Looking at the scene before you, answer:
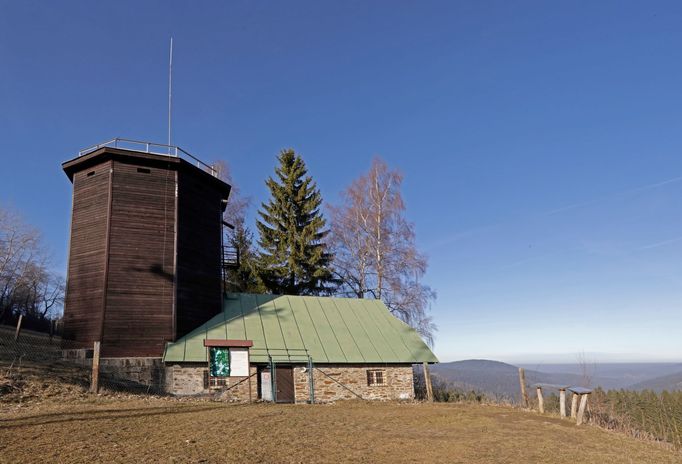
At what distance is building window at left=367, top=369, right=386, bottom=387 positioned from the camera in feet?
72.8

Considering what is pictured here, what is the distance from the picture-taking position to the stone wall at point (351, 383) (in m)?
20.8

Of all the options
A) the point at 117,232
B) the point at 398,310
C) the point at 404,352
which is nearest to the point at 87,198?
the point at 117,232

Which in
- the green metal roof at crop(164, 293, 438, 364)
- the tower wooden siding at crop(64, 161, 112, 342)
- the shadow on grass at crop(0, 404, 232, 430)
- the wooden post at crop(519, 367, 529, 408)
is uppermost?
the tower wooden siding at crop(64, 161, 112, 342)

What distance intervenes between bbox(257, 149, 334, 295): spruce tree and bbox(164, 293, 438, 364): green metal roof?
24.9ft

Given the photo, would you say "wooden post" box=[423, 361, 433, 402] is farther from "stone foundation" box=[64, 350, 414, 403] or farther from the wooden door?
the wooden door

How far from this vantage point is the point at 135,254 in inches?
808

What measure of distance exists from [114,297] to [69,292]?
267 centimetres

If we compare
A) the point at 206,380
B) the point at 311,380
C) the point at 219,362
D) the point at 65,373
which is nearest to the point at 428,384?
the point at 311,380

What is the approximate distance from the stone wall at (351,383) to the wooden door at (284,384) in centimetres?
22

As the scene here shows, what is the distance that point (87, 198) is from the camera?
21.5m

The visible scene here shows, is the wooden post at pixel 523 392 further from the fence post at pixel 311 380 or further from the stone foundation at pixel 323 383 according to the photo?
the fence post at pixel 311 380

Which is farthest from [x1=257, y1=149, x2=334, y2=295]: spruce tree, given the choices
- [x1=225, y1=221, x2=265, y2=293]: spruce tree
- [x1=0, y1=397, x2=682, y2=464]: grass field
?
[x1=0, y1=397, x2=682, y2=464]: grass field

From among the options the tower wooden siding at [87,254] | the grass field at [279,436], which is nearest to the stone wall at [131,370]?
the tower wooden siding at [87,254]

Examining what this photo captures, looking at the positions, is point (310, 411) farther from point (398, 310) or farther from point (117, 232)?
point (398, 310)
